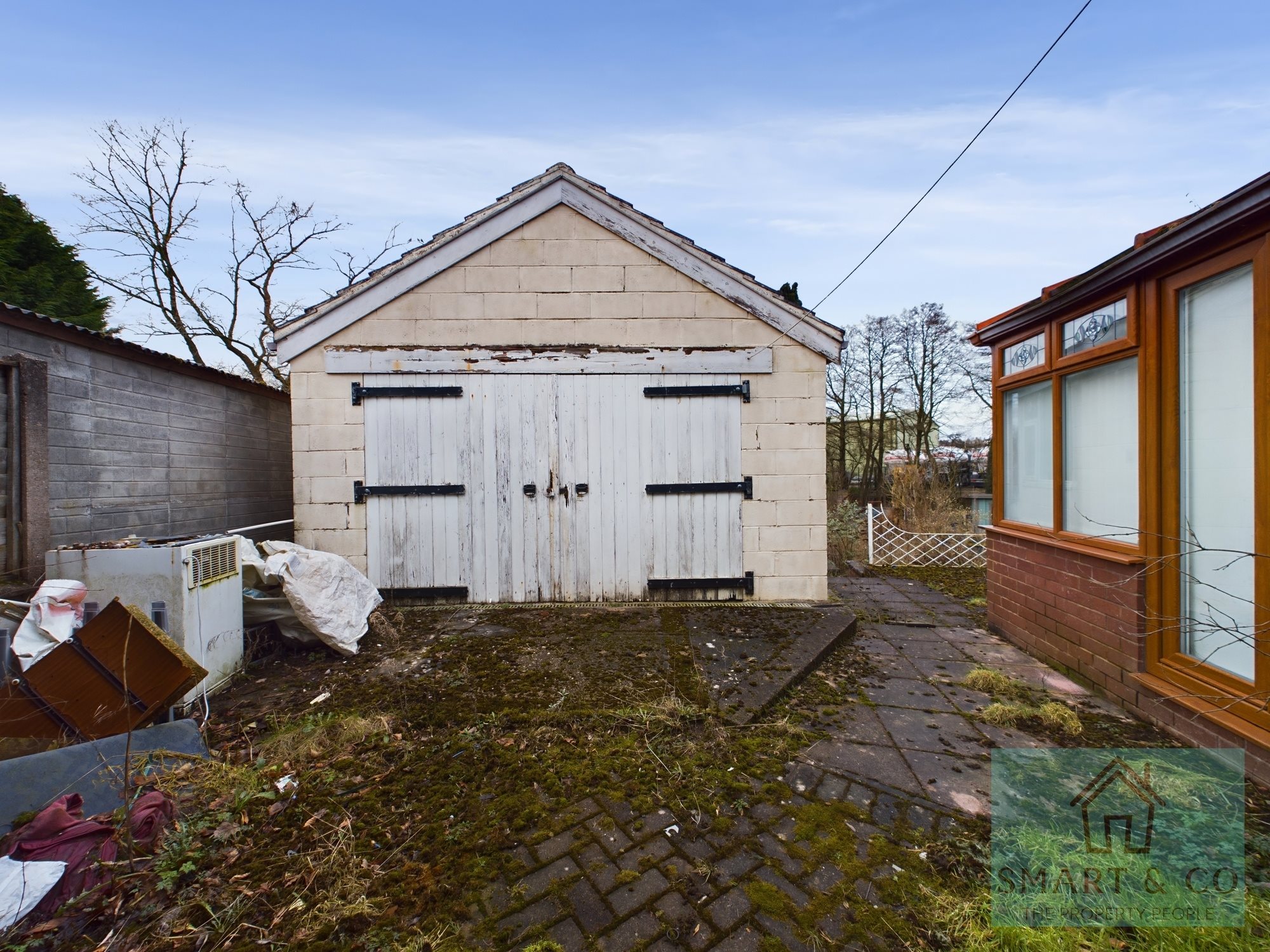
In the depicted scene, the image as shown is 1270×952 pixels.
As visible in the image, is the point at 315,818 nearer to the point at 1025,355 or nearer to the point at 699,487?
the point at 699,487

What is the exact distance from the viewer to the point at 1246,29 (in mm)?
2445

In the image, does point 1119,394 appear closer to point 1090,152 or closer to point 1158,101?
point 1090,152

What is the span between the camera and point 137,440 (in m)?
4.29

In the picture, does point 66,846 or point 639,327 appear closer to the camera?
point 66,846

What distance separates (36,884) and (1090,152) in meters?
7.27

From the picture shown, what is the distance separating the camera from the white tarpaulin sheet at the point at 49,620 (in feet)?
7.97

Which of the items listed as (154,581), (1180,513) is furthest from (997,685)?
(154,581)

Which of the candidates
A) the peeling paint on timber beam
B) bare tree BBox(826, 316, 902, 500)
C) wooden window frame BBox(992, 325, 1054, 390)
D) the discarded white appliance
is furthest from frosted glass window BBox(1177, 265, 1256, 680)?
bare tree BBox(826, 316, 902, 500)

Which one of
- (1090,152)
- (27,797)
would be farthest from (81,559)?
(1090,152)

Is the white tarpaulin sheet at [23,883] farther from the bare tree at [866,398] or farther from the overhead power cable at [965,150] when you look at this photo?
the bare tree at [866,398]

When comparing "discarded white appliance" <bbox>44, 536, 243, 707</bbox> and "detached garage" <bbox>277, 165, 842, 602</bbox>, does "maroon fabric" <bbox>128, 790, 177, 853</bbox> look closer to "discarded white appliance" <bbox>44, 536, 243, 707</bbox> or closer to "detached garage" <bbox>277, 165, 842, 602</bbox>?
"discarded white appliance" <bbox>44, 536, 243, 707</bbox>

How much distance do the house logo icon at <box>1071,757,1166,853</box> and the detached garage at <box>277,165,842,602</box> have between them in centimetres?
259

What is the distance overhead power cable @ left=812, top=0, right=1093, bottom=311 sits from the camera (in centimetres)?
254
